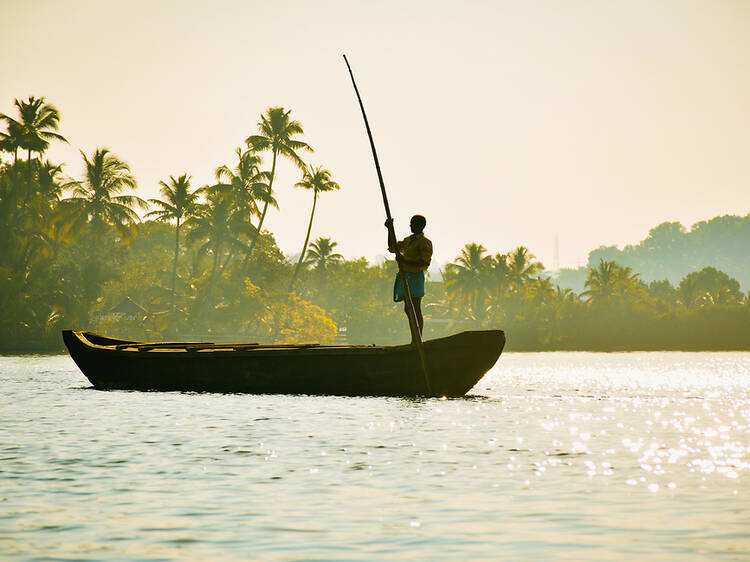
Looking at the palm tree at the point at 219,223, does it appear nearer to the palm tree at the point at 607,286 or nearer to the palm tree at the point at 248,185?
the palm tree at the point at 248,185

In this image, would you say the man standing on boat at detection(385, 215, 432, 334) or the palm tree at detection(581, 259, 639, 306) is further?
the palm tree at detection(581, 259, 639, 306)

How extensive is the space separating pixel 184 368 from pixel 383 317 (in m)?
65.5

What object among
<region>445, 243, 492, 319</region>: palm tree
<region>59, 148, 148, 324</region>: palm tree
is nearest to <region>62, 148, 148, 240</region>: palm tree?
<region>59, 148, 148, 324</region>: palm tree

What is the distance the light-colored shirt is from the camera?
16.2 m

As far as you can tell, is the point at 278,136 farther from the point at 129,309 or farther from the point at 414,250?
the point at 414,250

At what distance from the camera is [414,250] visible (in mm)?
16250

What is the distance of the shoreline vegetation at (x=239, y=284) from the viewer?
170 feet

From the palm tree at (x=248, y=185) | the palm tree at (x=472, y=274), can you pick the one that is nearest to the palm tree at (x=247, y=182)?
the palm tree at (x=248, y=185)

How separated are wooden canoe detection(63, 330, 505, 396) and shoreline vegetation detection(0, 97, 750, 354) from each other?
33.7m

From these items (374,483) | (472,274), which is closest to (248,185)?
(472,274)

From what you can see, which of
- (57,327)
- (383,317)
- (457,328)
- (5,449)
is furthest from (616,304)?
(5,449)

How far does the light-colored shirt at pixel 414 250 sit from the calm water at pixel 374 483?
2.47 meters

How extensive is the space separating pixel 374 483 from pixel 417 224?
8601 millimetres

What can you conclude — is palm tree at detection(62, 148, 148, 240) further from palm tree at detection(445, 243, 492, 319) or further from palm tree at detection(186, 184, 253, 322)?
palm tree at detection(445, 243, 492, 319)
